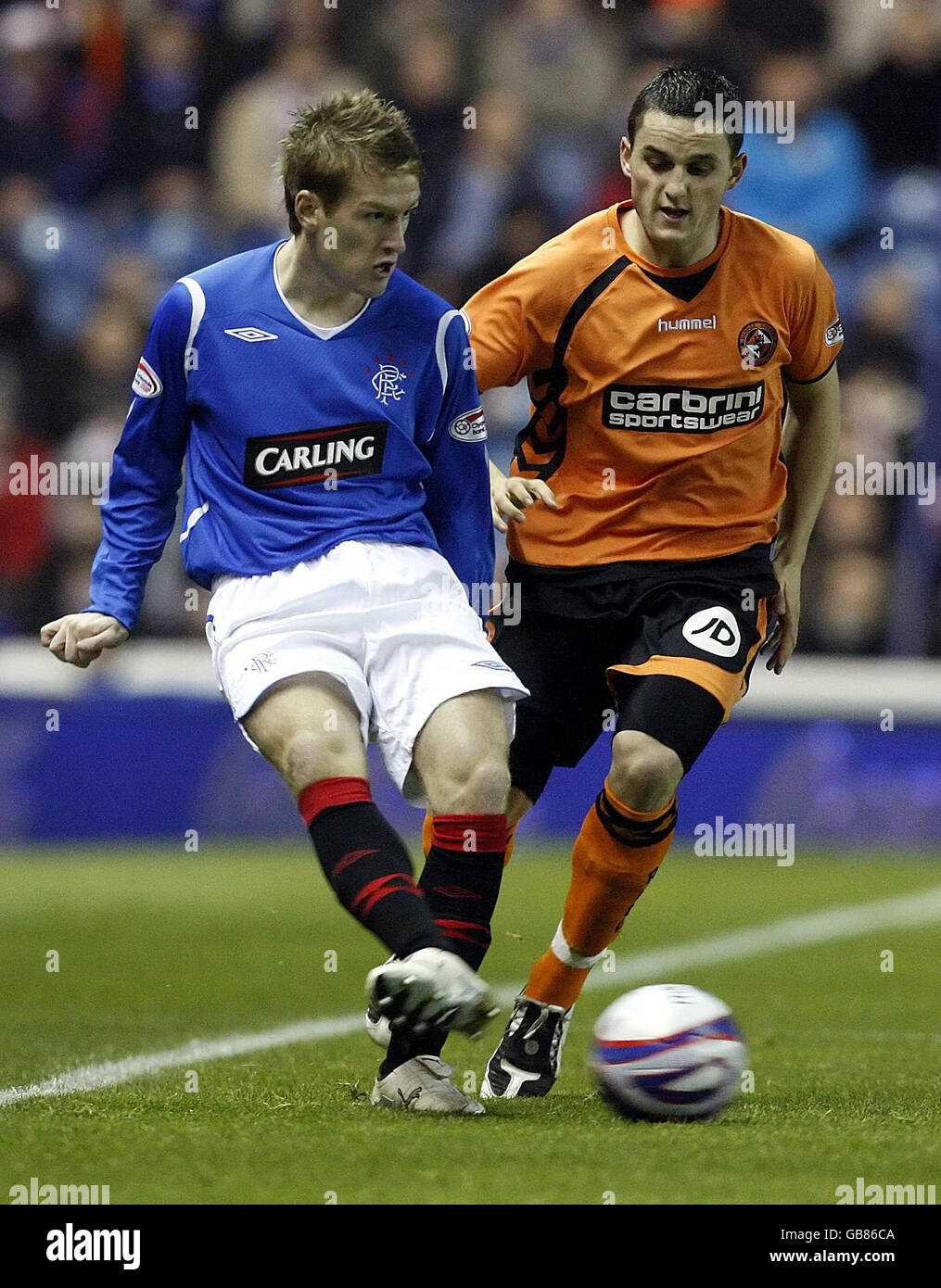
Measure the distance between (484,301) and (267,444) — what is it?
0.87 meters

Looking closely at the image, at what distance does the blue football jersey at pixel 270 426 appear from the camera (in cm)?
448

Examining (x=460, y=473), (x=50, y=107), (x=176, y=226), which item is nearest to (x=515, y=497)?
(x=460, y=473)

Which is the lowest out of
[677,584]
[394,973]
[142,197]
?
[394,973]

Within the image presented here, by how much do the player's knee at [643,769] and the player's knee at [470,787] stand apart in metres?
0.51

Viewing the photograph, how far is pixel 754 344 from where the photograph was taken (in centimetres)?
511

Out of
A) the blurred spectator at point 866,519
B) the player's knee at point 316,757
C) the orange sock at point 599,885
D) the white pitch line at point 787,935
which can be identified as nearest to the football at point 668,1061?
the orange sock at point 599,885

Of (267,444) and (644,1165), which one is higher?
(267,444)

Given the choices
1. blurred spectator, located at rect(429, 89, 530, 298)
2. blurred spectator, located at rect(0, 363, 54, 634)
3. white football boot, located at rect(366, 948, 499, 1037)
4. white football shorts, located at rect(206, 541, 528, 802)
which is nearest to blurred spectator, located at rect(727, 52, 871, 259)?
blurred spectator, located at rect(429, 89, 530, 298)

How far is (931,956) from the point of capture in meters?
7.95

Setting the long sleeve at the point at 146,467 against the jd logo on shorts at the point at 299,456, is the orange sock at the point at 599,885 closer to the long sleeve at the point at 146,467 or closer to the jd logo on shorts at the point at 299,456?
the jd logo on shorts at the point at 299,456

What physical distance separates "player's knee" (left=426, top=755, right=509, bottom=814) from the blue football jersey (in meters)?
0.55

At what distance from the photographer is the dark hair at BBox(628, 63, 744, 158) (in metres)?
4.84
